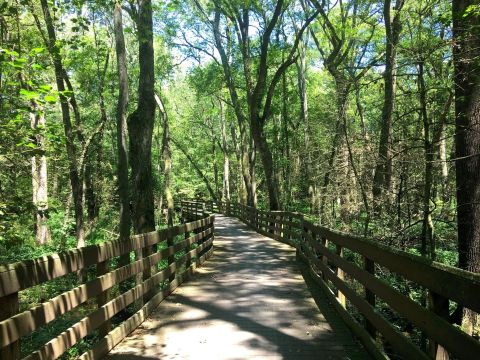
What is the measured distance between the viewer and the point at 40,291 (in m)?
12.8

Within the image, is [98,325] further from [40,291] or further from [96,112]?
[96,112]

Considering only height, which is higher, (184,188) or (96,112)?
(96,112)

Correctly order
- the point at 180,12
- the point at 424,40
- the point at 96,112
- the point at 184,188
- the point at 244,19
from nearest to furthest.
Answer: the point at 424,40, the point at 244,19, the point at 180,12, the point at 96,112, the point at 184,188

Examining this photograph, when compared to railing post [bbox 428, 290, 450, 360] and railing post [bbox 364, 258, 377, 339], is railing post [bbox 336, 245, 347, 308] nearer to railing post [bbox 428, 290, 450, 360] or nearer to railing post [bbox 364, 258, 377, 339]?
railing post [bbox 364, 258, 377, 339]

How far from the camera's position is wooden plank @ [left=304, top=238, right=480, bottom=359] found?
2547mm

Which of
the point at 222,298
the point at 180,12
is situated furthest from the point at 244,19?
the point at 222,298

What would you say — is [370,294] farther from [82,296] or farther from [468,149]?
[468,149]

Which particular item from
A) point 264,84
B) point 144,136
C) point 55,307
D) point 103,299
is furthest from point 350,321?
point 264,84

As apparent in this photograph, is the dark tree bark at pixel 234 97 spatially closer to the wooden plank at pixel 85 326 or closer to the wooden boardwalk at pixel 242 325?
the wooden boardwalk at pixel 242 325

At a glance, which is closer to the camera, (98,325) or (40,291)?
(98,325)

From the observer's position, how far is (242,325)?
5707 millimetres

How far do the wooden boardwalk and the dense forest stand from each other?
250 centimetres

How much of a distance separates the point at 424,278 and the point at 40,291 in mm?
12211

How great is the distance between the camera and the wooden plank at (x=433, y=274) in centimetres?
258
